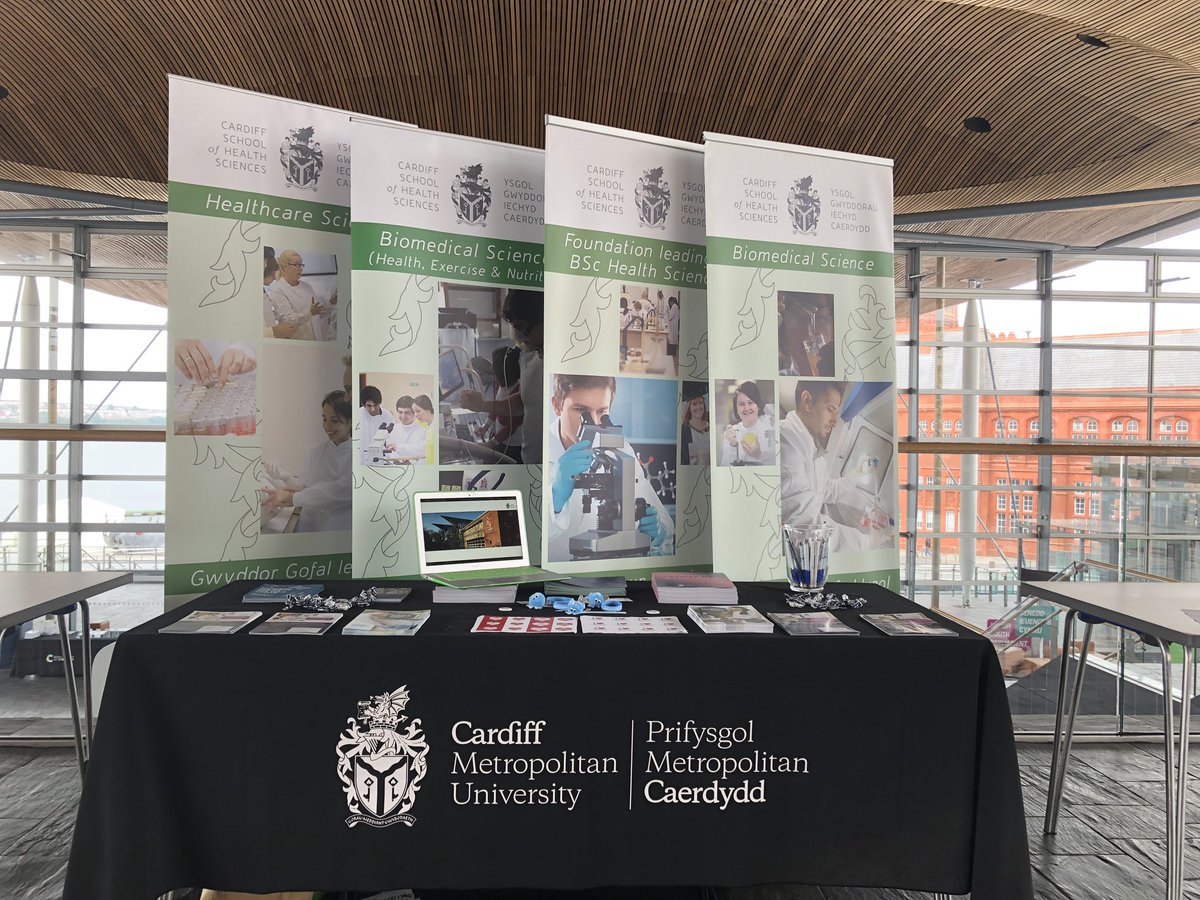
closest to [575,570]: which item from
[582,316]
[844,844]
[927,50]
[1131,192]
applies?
[582,316]

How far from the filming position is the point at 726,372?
2795 millimetres

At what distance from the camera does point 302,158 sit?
2623 mm

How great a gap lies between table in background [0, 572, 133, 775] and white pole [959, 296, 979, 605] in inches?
437

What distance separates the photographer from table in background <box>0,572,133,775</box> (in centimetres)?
181

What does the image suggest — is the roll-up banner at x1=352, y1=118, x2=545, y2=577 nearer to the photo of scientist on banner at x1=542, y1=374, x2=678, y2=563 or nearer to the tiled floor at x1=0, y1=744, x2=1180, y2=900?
the photo of scientist on banner at x1=542, y1=374, x2=678, y2=563

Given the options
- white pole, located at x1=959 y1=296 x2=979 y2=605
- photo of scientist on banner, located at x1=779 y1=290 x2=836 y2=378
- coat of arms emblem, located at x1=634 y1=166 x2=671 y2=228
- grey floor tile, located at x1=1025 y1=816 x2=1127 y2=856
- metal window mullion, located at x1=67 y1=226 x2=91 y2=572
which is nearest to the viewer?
grey floor tile, located at x1=1025 y1=816 x2=1127 y2=856

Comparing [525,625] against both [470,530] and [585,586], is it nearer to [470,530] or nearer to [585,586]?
[585,586]

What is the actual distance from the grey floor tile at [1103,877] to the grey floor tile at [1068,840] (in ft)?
0.11

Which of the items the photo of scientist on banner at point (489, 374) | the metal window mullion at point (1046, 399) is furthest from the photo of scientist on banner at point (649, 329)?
the metal window mullion at point (1046, 399)

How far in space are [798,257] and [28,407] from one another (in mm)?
9422

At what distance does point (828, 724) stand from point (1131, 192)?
6.80m

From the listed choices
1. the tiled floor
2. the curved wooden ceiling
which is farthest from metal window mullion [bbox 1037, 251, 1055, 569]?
the tiled floor

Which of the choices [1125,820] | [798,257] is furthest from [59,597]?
[1125,820]

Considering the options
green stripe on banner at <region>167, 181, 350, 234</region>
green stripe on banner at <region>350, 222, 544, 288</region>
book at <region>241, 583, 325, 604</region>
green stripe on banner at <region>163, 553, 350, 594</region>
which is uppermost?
green stripe on banner at <region>167, 181, 350, 234</region>
